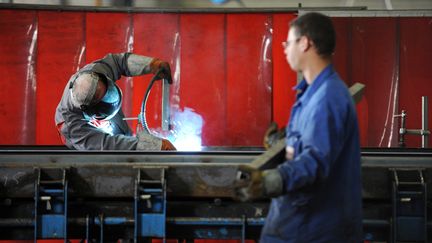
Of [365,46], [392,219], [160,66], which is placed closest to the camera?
[392,219]

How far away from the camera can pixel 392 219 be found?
270 cm

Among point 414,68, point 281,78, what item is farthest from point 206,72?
point 414,68

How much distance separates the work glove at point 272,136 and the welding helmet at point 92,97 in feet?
5.61

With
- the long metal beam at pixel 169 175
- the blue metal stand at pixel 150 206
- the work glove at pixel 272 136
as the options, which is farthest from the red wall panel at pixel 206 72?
the work glove at pixel 272 136

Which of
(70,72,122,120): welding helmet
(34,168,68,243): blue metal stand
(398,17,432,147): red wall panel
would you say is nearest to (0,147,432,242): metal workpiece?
(34,168,68,243): blue metal stand

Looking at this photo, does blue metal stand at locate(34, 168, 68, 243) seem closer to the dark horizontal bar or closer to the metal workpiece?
the metal workpiece

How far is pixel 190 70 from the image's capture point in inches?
243

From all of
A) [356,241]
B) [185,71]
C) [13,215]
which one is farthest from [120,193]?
[185,71]

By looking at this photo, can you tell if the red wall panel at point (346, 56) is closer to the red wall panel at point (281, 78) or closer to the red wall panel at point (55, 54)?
the red wall panel at point (281, 78)

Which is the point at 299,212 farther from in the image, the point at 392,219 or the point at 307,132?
the point at 392,219

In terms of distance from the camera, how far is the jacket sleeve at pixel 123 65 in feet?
13.5

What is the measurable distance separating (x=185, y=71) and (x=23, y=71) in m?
1.91

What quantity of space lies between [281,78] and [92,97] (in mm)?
3050

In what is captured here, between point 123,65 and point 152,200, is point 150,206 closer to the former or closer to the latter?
point 152,200
